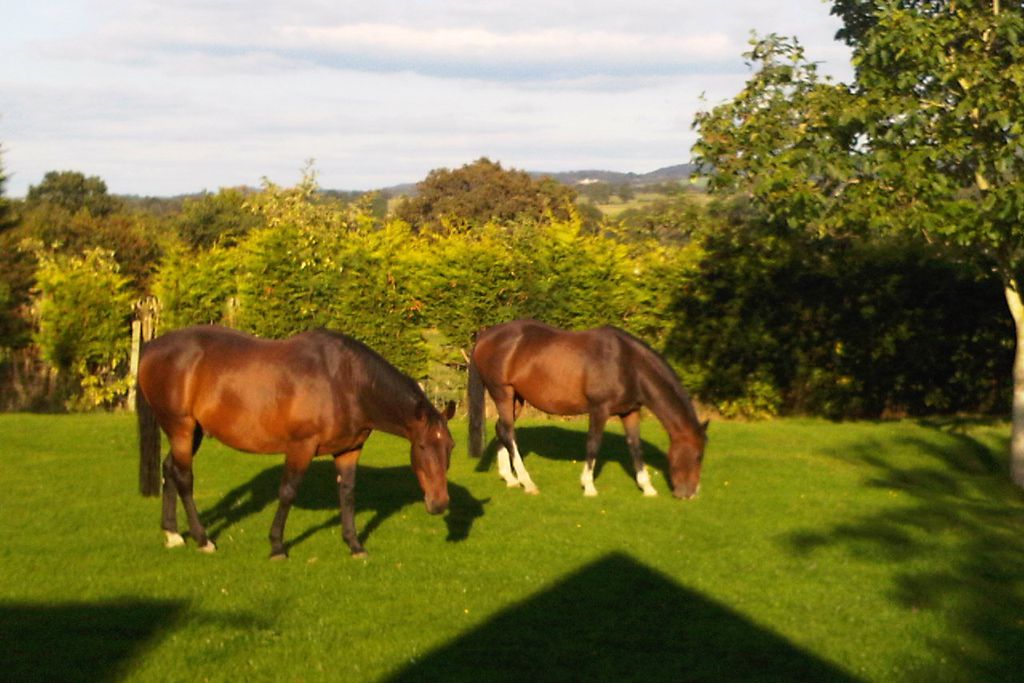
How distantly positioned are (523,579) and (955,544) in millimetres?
4898

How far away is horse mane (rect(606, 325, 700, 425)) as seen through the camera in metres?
14.4

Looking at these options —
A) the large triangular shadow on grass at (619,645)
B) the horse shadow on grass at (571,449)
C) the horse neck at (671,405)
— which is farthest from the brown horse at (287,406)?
the horse shadow on grass at (571,449)

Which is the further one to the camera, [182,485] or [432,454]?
[182,485]

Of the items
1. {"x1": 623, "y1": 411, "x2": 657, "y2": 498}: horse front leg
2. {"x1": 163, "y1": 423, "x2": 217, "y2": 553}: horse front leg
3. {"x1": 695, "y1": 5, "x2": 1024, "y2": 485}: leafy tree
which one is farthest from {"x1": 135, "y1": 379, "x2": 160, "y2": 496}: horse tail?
{"x1": 695, "y1": 5, "x2": 1024, "y2": 485}: leafy tree

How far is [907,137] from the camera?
50.5 feet

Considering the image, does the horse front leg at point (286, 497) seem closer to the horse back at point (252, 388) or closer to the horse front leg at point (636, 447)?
the horse back at point (252, 388)

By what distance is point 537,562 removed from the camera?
11.3 metres

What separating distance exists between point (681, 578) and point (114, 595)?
16.5 feet

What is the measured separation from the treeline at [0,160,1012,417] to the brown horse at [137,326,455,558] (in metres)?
11.7

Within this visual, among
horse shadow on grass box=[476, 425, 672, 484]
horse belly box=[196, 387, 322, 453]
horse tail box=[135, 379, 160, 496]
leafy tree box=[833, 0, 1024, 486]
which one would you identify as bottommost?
horse shadow on grass box=[476, 425, 672, 484]

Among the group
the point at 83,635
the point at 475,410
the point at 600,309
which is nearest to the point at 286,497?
the point at 83,635

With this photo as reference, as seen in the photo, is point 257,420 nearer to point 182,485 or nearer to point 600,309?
point 182,485

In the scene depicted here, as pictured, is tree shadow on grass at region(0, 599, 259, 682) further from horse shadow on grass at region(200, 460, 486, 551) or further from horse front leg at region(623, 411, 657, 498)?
horse front leg at region(623, 411, 657, 498)

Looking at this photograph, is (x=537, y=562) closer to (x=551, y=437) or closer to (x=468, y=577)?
(x=468, y=577)
